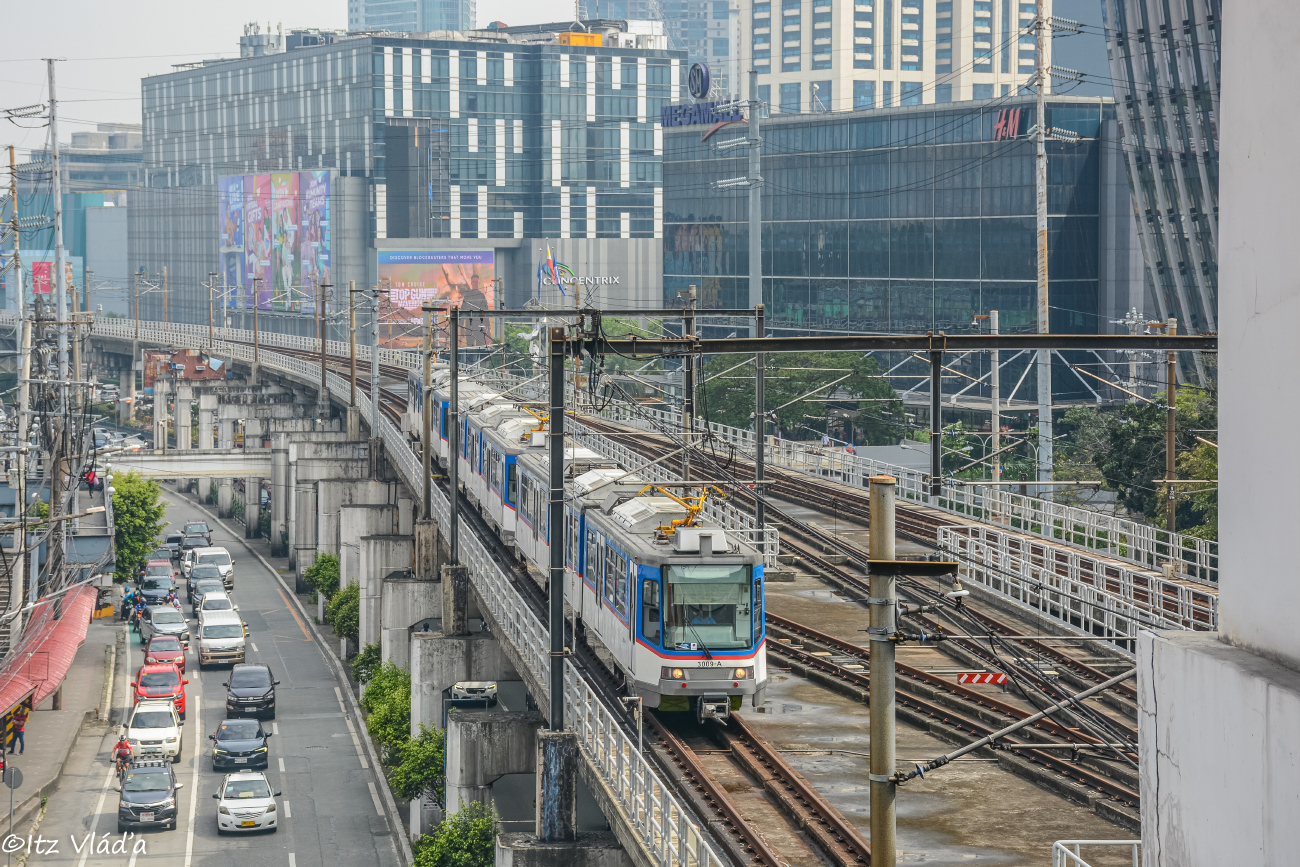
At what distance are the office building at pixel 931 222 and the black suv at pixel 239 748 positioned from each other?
51.5 meters

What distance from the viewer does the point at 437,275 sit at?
138375mm

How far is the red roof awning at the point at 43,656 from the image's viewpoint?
110ft

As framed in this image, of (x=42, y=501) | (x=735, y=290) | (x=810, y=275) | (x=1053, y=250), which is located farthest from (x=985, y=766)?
(x=735, y=290)

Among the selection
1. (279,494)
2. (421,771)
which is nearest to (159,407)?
(279,494)

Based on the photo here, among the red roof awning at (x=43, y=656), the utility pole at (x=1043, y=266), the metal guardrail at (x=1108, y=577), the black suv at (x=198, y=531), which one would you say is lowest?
the black suv at (x=198, y=531)

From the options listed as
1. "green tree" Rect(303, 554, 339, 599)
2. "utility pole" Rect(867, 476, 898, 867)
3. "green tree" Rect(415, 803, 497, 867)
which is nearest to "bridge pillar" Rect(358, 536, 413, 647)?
"green tree" Rect(303, 554, 339, 599)

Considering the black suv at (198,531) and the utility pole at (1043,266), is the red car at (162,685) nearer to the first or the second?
the utility pole at (1043,266)

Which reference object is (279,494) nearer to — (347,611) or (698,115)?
(347,611)

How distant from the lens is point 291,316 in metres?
146

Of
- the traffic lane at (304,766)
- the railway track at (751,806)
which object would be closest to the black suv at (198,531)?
the traffic lane at (304,766)

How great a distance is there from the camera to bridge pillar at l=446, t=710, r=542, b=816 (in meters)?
29.1

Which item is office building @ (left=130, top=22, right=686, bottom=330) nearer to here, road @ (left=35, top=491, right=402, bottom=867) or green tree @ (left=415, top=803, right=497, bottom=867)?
road @ (left=35, top=491, right=402, bottom=867)

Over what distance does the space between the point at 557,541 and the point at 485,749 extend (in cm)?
1052

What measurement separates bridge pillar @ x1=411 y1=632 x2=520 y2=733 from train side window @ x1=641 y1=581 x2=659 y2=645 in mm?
15028
